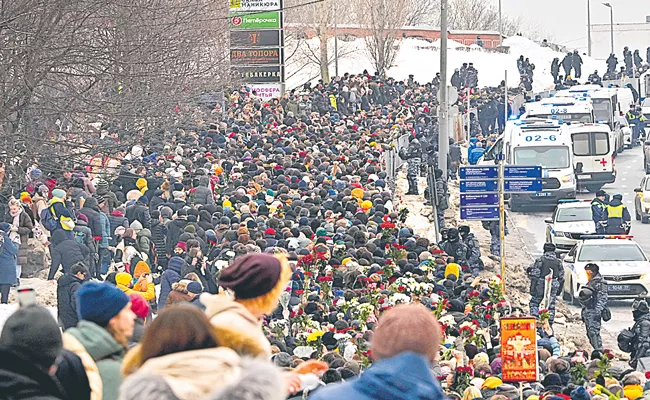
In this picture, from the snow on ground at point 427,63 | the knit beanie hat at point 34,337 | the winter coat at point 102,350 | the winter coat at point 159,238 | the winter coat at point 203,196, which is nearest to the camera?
the knit beanie hat at point 34,337

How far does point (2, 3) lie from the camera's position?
60.8 ft

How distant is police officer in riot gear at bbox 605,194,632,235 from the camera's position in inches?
1107

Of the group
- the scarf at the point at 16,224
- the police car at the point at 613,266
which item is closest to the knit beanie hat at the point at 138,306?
the scarf at the point at 16,224

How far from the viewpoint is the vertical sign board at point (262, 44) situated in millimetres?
43062

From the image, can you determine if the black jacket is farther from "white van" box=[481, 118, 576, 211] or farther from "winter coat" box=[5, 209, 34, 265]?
"white van" box=[481, 118, 576, 211]

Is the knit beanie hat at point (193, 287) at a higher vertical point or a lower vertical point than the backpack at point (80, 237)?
higher

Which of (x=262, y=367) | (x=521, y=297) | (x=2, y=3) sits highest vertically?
(x=2, y=3)

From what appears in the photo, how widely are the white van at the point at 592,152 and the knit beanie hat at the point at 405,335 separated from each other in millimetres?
31549

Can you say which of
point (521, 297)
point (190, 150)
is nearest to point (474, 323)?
point (521, 297)

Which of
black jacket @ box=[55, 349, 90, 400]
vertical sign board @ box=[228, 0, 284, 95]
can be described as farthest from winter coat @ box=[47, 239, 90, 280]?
vertical sign board @ box=[228, 0, 284, 95]

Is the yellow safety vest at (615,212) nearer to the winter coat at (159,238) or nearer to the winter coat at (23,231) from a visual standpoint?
the winter coat at (159,238)

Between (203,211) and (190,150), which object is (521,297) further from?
(190,150)

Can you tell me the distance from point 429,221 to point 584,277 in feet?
27.8

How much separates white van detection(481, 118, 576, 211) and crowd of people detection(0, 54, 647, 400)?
2.23 metres
